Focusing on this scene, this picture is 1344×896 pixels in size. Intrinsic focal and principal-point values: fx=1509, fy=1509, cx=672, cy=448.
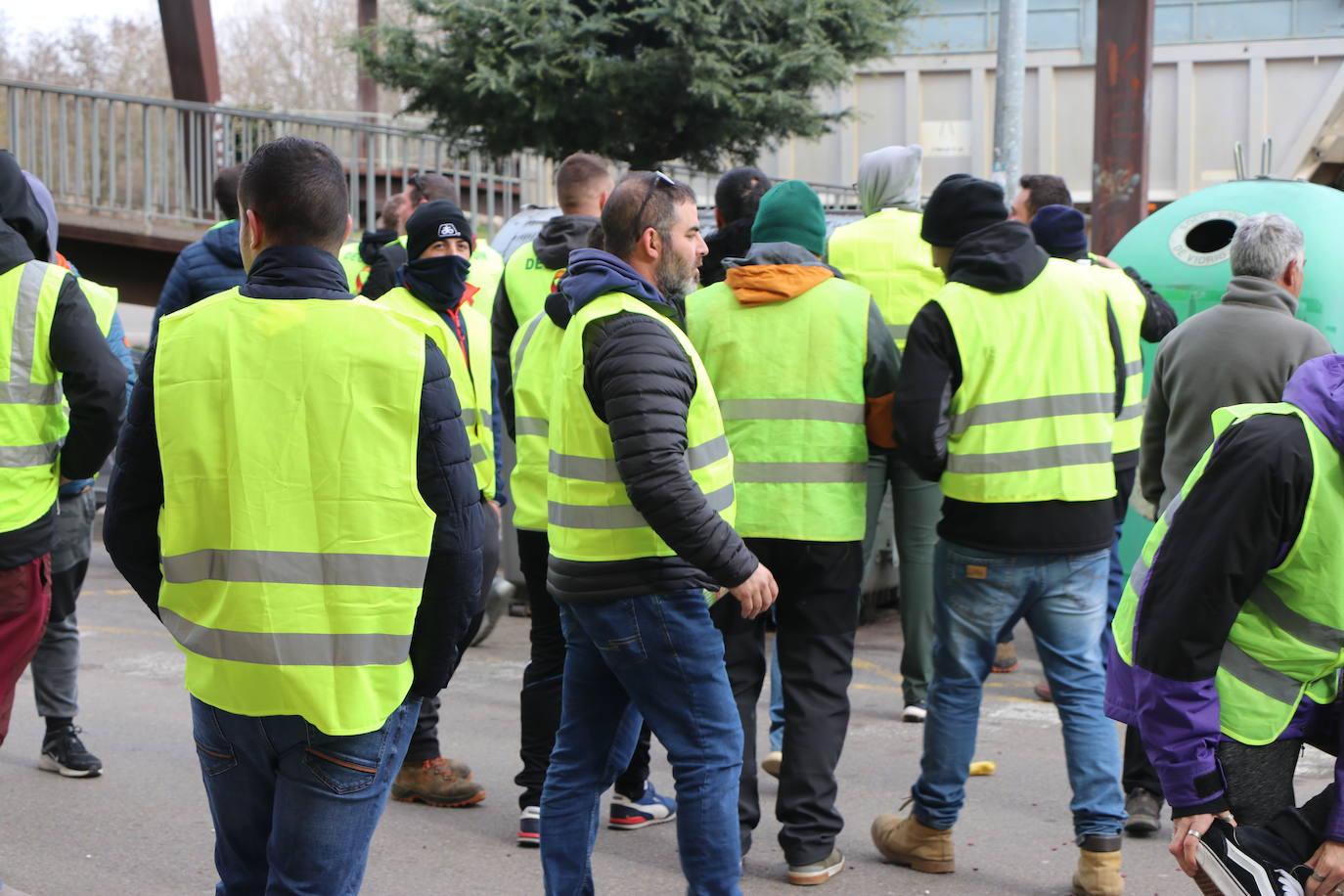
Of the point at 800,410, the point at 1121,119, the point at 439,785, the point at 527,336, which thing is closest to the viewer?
the point at 800,410

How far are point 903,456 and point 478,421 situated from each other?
1.44 metres

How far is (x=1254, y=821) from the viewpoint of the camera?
2588mm

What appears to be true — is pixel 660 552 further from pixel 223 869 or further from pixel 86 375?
pixel 86 375

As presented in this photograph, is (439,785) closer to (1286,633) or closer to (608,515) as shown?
(608,515)

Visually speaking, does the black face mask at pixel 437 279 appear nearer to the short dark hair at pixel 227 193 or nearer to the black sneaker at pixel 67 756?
the short dark hair at pixel 227 193

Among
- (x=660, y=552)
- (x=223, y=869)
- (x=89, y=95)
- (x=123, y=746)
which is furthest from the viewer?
(x=89, y=95)

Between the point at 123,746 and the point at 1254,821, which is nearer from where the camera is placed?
the point at 1254,821

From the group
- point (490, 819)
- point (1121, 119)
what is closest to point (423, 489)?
point (490, 819)

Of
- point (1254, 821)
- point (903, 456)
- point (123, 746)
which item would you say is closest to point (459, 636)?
point (1254, 821)

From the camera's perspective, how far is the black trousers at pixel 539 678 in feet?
15.6

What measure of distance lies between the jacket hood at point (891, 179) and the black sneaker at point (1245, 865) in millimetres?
3741

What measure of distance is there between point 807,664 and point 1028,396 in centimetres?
101

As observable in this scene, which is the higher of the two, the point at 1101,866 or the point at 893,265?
the point at 893,265

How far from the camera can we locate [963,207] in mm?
4465
